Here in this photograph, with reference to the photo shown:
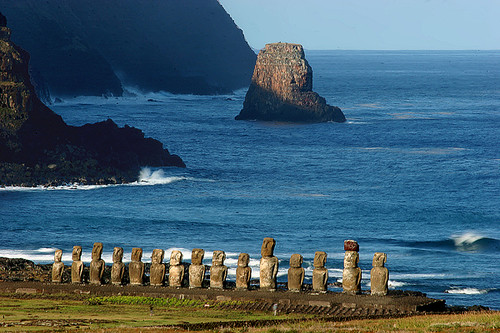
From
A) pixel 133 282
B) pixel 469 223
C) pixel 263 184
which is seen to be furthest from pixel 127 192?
pixel 133 282

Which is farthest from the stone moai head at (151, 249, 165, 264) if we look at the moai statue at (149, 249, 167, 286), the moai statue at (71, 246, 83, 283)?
the moai statue at (71, 246, 83, 283)

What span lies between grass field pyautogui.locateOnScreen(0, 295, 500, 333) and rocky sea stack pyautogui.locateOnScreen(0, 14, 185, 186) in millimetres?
91209

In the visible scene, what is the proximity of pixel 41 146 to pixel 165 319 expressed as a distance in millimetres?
102742

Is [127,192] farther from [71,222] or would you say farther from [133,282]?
[133,282]

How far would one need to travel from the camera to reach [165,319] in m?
36.7

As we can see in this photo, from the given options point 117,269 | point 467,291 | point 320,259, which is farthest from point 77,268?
point 467,291

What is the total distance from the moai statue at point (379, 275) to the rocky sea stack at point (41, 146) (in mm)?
95796

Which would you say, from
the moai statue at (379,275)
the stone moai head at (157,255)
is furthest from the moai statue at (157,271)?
the moai statue at (379,275)

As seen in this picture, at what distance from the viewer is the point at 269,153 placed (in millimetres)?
179375

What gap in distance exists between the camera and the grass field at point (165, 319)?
32031 millimetres

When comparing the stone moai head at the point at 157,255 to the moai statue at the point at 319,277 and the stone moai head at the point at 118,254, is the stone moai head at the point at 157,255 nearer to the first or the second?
the stone moai head at the point at 118,254

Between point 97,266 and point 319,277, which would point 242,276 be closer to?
point 319,277

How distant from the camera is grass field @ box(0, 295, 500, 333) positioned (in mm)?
32031

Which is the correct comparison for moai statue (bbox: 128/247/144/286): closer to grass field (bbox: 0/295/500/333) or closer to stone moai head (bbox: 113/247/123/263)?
stone moai head (bbox: 113/247/123/263)
